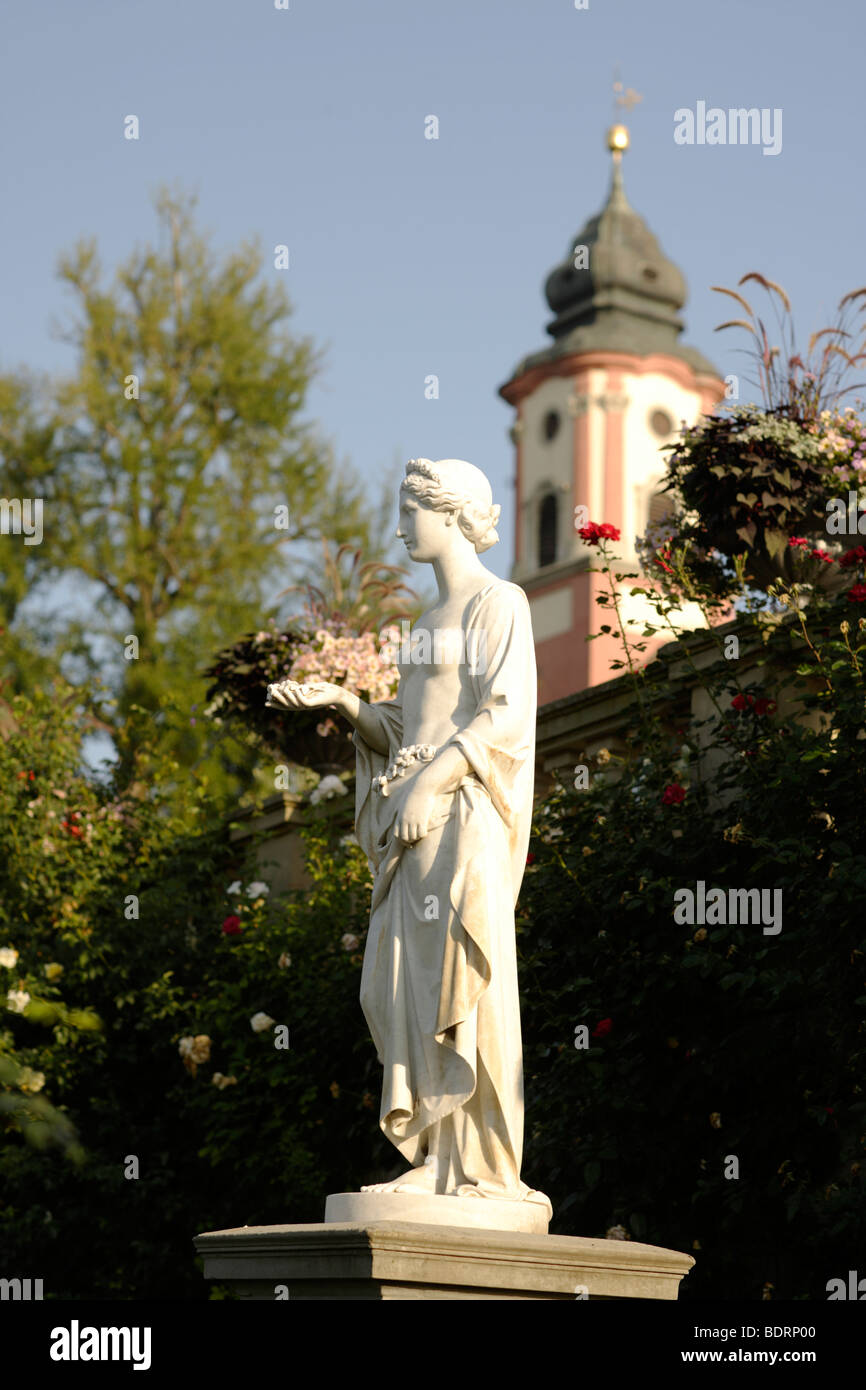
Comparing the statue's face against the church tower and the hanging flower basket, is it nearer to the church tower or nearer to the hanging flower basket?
the hanging flower basket

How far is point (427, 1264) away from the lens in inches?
159

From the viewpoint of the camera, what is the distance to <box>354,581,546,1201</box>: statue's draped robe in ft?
15.0

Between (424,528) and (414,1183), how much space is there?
1.68 metres

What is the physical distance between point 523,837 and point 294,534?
645 inches

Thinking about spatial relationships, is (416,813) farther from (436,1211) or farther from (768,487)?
(768,487)

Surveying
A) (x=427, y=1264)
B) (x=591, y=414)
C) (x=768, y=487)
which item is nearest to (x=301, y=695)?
(x=427, y=1264)

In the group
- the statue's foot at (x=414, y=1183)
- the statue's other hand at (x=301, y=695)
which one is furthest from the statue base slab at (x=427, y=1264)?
the statue's other hand at (x=301, y=695)

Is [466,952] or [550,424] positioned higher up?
[550,424]

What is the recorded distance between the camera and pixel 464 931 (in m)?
4.55

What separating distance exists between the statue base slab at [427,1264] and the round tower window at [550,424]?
34.1m
